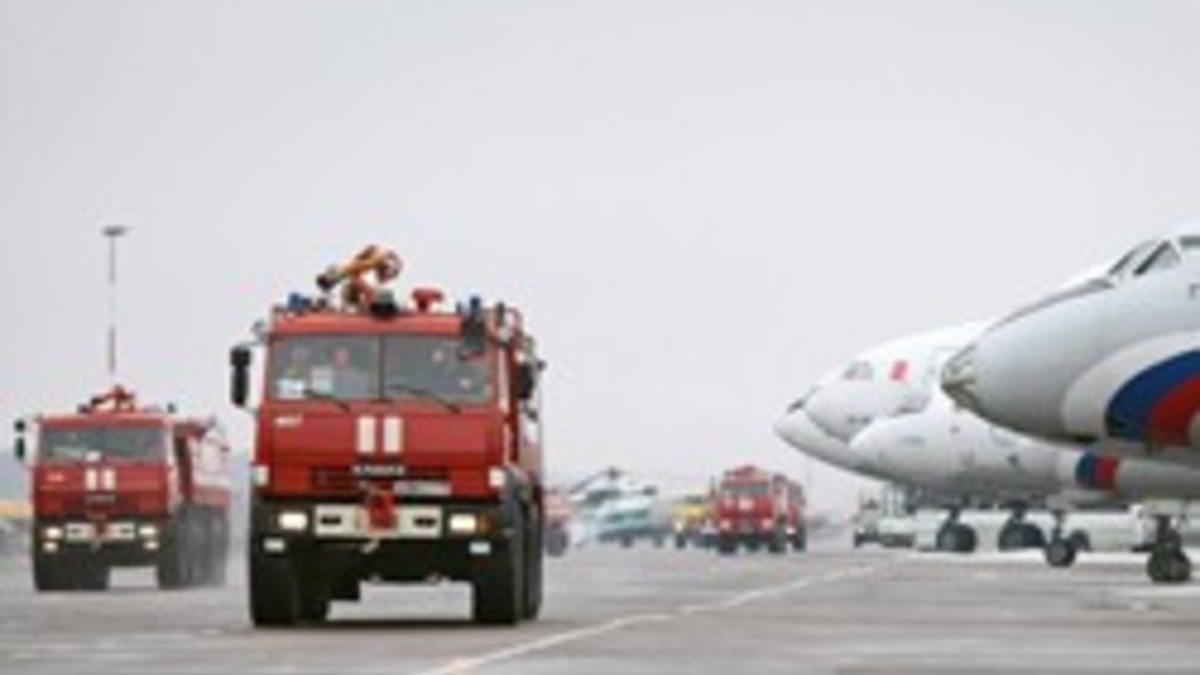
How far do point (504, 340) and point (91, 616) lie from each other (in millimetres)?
5860

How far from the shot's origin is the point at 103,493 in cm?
4831

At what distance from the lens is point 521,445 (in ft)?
103

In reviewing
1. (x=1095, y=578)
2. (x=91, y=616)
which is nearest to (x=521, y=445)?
(x=91, y=616)

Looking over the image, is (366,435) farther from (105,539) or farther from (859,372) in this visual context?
(859,372)

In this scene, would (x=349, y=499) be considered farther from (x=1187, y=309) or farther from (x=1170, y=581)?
(x=1170, y=581)

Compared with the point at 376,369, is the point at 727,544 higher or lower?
lower

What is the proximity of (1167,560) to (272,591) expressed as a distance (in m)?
21.4

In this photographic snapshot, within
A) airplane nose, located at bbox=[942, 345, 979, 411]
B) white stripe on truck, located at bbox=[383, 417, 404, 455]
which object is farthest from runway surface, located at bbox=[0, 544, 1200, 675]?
airplane nose, located at bbox=[942, 345, 979, 411]

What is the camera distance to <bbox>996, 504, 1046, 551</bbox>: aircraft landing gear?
78.2 m

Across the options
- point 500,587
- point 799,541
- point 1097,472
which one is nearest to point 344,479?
point 500,587

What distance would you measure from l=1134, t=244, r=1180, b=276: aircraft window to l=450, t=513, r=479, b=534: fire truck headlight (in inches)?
299

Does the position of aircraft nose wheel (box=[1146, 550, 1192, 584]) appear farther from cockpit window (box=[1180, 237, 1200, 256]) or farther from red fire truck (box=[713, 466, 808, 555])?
red fire truck (box=[713, 466, 808, 555])

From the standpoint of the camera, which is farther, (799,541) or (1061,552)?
(799,541)

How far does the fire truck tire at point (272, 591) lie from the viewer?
29.8 meters
